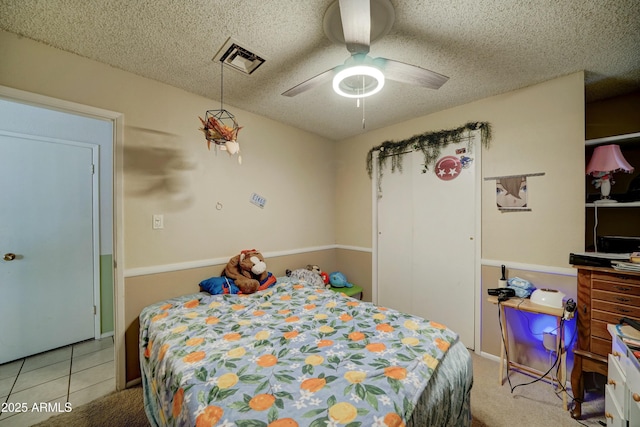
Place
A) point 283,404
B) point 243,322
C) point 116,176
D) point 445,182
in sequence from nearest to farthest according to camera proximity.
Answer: point 283,404 → point 243,322 → point 116,176 → point 445,182

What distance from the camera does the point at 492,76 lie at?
1935 millimetres

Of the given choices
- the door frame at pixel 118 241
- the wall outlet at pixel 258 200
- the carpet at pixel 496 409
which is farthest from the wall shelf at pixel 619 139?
the door frame at pixel 118 241

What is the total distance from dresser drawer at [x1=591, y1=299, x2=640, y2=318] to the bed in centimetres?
100

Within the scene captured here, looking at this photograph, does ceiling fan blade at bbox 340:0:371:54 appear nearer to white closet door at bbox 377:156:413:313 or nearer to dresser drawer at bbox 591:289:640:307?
white closet door at bbox 377:156:413:313

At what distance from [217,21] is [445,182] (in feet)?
7.77

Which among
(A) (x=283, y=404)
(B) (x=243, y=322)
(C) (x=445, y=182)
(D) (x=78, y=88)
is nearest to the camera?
(A) (x=283, y=404)

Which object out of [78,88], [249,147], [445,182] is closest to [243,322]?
[249,147]

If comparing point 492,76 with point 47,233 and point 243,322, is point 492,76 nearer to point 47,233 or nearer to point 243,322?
point 243,322

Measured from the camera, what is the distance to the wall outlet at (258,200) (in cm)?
263

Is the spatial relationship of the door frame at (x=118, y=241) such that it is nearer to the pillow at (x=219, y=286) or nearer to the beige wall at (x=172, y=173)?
the beige wall at (x=172, y=173)

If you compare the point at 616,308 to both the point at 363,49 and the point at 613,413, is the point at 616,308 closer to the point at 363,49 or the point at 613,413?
the point at 613,413

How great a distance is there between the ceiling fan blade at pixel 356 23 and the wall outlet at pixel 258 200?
177 centimetres

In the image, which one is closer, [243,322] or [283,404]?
[283,404]

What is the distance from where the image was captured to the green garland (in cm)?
233
